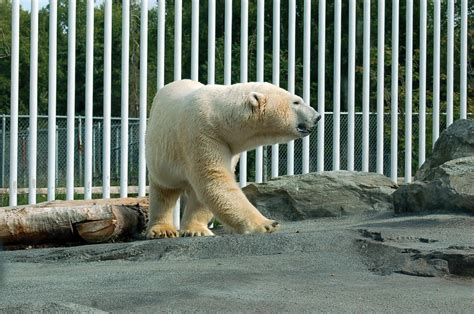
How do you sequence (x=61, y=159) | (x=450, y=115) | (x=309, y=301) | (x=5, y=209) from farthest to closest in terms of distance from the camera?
1. (x=61, y=159)
2. (x=450, y=115)
3. (x=5, y=209)
4. (x=309, y=301)

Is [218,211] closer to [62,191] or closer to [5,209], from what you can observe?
[5,209]

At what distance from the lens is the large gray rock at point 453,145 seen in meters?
7.34

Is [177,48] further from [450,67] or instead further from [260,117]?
[450,67]

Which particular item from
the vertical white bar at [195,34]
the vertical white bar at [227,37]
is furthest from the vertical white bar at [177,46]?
the vertical white bar at [227,37]

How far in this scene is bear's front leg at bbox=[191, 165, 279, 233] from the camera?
5645mm

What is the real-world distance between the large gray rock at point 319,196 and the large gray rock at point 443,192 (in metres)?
0.77

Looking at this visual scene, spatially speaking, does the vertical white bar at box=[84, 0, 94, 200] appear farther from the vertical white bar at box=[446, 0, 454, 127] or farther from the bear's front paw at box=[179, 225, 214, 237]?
the vertical white bar at box=[446, 0, 454, 127]

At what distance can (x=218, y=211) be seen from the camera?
5.75 meters

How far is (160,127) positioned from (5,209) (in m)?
1.22

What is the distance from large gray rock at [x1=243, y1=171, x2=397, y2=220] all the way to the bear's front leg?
5.31 ft

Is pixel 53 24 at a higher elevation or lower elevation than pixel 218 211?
higher

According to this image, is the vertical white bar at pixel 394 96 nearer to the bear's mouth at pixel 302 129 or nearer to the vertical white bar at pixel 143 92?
the vertical white bar at pixel 143 92

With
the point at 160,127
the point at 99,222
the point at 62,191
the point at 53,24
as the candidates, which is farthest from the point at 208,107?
the point at 62,191

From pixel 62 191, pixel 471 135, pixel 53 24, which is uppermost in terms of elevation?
pixel 53 24
